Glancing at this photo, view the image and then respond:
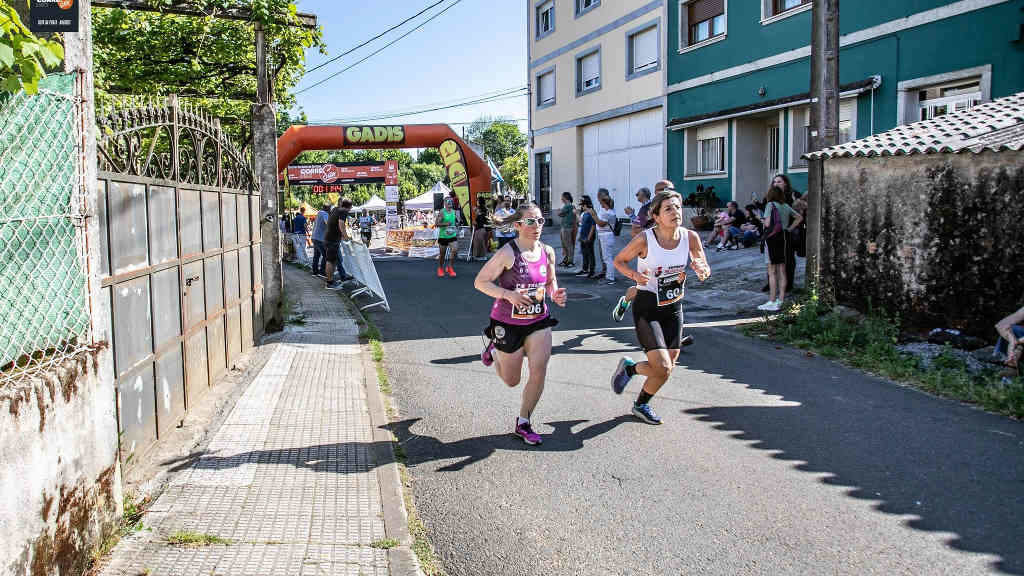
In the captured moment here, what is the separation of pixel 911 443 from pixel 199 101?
12535 mm

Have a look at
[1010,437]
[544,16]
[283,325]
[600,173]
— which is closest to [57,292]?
[1010,437]

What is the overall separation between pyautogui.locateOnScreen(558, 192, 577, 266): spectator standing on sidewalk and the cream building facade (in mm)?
6601

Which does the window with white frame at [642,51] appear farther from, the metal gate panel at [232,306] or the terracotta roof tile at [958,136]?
the metal gate panel at [232,306]

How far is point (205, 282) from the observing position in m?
6.86

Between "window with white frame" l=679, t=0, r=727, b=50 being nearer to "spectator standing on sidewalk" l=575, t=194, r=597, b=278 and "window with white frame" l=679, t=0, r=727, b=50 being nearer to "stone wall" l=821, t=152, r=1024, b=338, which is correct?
"spectator standing on sidewalk" l=575, t=194, r=597, b=278

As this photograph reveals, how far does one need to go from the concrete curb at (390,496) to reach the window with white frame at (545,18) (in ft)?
83.6

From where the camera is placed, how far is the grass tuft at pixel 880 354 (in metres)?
6.60

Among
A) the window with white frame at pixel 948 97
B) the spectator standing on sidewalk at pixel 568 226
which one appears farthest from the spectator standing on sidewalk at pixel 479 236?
the window with white frame at pixel 948 97

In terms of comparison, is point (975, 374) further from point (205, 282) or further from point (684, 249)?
point (205, 282)

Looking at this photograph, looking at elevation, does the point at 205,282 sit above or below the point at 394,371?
above

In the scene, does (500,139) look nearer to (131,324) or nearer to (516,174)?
(516,174)

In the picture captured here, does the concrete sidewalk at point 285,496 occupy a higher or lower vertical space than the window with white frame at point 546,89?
lower

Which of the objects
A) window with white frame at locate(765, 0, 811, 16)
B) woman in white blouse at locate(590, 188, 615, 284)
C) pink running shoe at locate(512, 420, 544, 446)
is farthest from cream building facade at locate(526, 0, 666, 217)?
pink running shoe at locate(512, 420, 544, 446)

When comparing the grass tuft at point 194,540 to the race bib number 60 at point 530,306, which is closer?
the grass tuft at point 194,540
